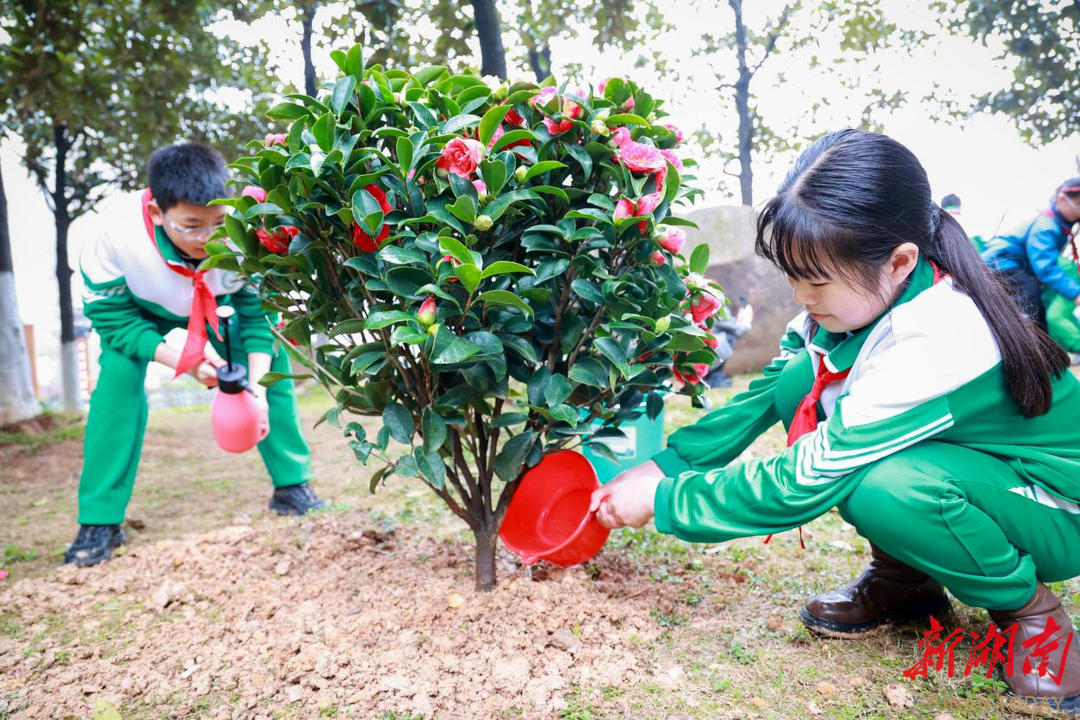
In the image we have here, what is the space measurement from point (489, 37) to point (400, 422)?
3.40 m

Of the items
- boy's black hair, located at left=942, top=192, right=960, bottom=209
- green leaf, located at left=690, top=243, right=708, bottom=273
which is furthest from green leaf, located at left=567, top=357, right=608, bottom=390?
boy's black hair, located at left=942, top=192, right=960, bottom=209

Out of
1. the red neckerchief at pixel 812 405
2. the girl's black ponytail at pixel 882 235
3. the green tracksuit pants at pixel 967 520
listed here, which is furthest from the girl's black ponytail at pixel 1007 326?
the red neckerchief at pixel 812 405

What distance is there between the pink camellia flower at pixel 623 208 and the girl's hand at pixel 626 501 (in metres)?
0.60

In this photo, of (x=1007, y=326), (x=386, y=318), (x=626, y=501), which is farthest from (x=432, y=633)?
(x=1007, y=326)

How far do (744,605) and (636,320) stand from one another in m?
0.90

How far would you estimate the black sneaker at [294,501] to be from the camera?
10.8ft

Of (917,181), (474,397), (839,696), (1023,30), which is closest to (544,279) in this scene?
(474,397)

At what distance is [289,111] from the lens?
1.74 metres

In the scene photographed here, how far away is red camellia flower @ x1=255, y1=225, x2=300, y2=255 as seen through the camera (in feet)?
6.04

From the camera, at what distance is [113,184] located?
9281 mm

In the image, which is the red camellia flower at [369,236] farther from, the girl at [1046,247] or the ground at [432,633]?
the girl at [1046,247]

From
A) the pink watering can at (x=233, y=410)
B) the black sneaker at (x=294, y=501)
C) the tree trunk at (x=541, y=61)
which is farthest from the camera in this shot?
the tree trunk at (x=541, y=61)

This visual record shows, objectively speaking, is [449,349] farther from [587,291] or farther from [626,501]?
[626,501]

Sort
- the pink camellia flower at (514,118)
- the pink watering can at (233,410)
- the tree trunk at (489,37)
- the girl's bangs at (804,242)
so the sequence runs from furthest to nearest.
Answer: the tree trunk at (489,37) < the pink watering can at (233,410) < the pink camellia flower at (514,118) < the girl's bangs at (804,242)
